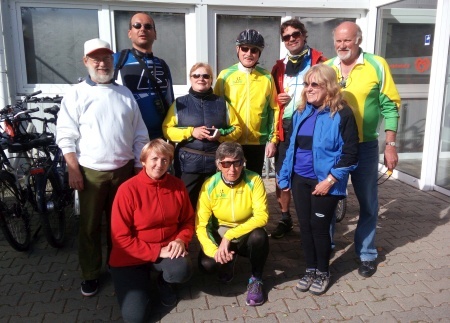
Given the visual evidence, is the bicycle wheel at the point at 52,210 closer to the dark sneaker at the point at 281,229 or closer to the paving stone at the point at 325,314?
the dark sneaker at the point at 281,229

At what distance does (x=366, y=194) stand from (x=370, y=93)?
85cm

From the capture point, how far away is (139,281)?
288cm

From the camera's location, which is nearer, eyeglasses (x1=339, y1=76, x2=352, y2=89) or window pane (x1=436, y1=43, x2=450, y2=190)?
eyeglasses (x1=339, y1=76, x2=352, y2=89)

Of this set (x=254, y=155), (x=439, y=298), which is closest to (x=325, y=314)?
(x=439, y=298)

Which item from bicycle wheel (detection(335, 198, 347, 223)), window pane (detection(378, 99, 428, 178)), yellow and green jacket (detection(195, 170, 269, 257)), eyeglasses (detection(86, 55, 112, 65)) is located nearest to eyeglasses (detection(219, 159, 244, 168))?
yellow and green jacket (detection(195, 170, 269, 257))

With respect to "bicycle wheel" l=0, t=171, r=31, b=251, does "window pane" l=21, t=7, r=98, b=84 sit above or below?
above

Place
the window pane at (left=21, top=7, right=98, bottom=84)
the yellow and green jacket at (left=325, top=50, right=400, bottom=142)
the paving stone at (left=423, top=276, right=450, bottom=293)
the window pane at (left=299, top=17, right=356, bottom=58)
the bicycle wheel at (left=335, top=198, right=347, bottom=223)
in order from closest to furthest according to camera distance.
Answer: the yellow and green jacket at (left=325, top=50, right=400, bottom=142), the paving stone at (left=423, top=276, right=450, bottom=293), the bicycle wheel at (left=335, top=198, right=347, bottom=223), the window pane at (left=21, top=7, right=98, bottom=84), the window pane at (left=299, top=17, right=356, bottom=58)

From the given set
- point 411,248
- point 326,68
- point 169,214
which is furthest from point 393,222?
point 169,214

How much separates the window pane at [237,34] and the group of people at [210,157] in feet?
10.2

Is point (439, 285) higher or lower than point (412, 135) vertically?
lower

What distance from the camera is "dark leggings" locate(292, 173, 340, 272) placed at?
2982mm

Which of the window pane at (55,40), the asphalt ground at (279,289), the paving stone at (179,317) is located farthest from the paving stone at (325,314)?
the window pane at (55,40)

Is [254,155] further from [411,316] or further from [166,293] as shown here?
[411,316]

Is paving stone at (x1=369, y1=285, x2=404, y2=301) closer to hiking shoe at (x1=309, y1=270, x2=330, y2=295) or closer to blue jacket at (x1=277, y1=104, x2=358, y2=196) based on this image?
hiking shoe at (x1=309, y1=270, x2=330, y2=295)
